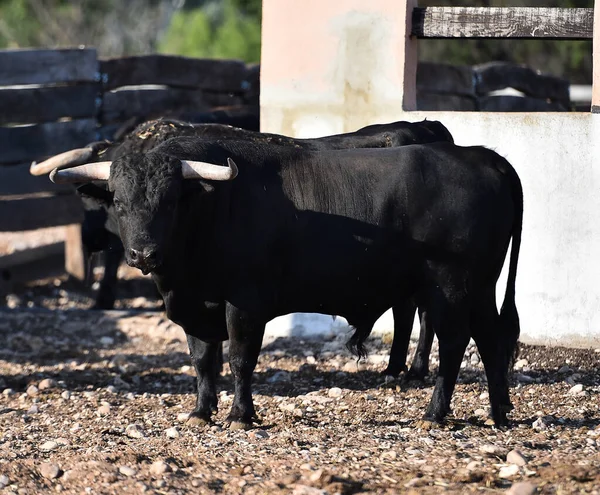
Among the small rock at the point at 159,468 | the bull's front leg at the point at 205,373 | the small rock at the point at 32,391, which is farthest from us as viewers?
the small rock at the point at 32,391

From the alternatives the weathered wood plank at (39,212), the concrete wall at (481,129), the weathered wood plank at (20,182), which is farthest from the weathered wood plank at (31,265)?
the concrete wall at (481,129)

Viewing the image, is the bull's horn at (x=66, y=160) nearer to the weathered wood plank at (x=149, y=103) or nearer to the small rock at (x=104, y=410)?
the small rock at (x=104, y=410)

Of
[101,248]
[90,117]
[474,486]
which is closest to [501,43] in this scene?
[90,117]

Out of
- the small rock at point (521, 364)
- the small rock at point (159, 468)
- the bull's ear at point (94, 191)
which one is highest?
the bull's ear at point (94, 191)

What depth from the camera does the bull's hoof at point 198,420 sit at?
22.2ft

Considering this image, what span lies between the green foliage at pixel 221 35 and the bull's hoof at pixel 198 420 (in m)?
27.4

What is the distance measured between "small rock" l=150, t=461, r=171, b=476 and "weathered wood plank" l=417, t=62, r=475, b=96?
1127 centimetres

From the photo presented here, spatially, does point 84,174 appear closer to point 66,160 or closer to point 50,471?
point 50,471

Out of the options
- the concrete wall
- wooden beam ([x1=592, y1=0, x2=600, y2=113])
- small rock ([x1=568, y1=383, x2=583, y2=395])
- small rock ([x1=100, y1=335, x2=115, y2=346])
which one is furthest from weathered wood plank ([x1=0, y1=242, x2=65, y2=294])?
small rock ([x1=568, y1=383, x2=583, y2=395])

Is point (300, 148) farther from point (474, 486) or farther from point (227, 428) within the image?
point (474, 486)

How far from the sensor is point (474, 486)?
5105mm

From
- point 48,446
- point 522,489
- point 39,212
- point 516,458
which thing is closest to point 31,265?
point 39,212

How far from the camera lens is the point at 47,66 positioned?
492 inches

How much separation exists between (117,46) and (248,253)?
32891mm
